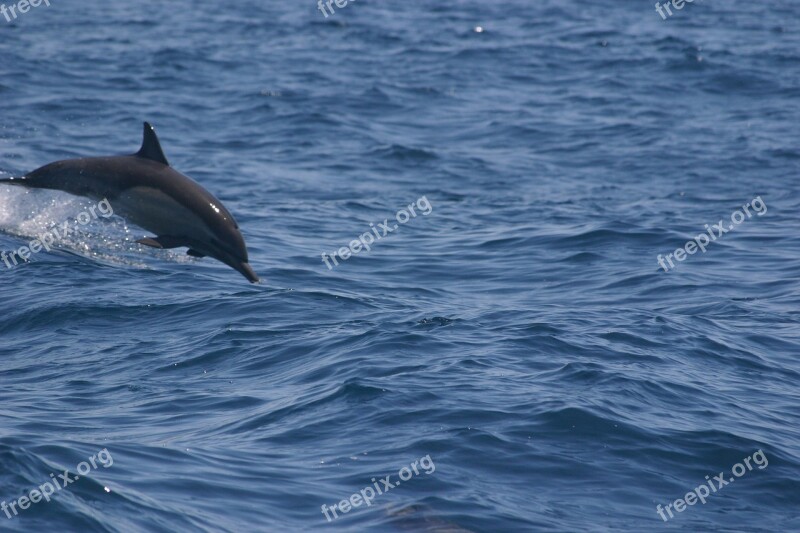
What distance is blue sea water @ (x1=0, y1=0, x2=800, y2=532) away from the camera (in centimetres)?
876

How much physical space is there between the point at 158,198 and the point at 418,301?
5840 mm

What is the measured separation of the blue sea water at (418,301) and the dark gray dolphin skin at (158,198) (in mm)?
1756

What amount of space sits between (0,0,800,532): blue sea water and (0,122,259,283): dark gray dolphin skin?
1.76m

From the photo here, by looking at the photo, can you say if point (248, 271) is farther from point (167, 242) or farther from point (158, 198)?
Answer: point (158, 198)

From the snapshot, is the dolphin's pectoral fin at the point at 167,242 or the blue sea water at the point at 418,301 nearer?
the dolphin's pectoral fin at the point at 167,242

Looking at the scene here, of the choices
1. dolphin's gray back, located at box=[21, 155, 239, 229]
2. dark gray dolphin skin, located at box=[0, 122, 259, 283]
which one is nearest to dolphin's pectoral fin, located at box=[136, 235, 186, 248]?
dark gray dolphin skin, located at box=[0, 122, 259, 283]

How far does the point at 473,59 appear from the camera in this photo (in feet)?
103

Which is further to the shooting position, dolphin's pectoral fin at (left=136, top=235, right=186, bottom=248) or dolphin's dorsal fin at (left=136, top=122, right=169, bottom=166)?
dolphin's dorsal fin at (left=136, top=122, right=169, bottom=166)

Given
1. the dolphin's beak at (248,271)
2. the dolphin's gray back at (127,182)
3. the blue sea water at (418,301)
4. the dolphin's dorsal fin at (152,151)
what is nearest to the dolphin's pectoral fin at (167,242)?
the dolphin's gray back at (127,182)

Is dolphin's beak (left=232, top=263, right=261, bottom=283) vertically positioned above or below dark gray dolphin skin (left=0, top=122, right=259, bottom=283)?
below

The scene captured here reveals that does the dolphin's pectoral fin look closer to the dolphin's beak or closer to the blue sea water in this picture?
the dolphin's beak

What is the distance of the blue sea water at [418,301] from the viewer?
876 cm

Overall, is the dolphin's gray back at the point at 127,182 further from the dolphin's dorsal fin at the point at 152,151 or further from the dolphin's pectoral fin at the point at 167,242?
the dolphin's pectoral fin at the point at 167,242

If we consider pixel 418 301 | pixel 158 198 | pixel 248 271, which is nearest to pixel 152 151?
pixel 158 198
